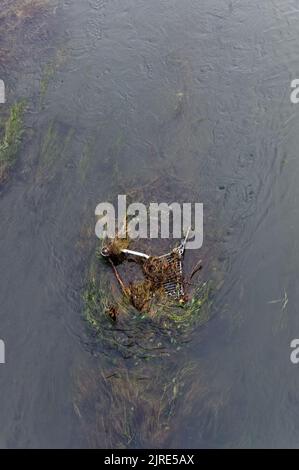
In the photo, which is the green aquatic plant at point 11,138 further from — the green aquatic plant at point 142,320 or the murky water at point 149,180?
the green aquatic plant at point 142,320

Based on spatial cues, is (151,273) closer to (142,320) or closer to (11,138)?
(142,320)

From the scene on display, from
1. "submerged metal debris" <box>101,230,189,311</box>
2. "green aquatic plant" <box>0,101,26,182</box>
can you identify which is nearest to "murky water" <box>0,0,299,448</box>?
"green aquatic plant" <box>0,101,26,182</box>

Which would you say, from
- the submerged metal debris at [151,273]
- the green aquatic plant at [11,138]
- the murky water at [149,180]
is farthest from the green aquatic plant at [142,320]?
the green aquatic plant at [11,138]

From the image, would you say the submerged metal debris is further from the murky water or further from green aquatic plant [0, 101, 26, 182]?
green aquatic plant [0, 101, 26, 182]

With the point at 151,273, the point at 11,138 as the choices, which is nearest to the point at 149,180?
the point at 151,273

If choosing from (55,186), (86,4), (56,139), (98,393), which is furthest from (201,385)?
(86,4)
